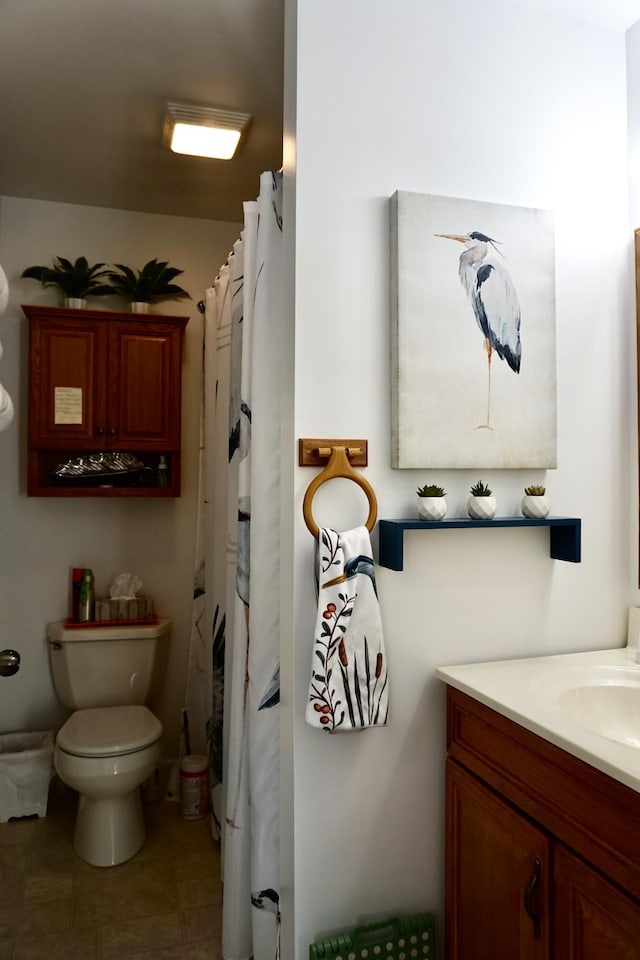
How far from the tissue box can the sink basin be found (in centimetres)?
194

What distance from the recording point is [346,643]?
4.77 ft

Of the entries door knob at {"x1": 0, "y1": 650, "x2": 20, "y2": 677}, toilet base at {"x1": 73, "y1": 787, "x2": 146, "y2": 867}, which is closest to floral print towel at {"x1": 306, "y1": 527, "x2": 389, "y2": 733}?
door knob at {"x1": 0, "y1": 650, "x2": 20, "y2": 677}

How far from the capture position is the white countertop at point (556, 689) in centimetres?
108

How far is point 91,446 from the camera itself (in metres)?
2.80

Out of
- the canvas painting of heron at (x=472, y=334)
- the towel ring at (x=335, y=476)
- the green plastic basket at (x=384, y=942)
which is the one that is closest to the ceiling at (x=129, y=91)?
the canvas painting of heron at (x=472, y=334)

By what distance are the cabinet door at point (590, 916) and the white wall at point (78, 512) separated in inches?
86.4

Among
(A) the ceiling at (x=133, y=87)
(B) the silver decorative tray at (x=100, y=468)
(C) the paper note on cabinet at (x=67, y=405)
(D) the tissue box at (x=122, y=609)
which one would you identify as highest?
(A) the ceiling at (x=133, y=87)

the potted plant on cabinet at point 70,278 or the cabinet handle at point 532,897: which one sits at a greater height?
the potted plant on cabinet at point 70,278

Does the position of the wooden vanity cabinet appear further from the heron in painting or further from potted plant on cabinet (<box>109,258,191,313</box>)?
potted plant on cabinet (<box>109,258,191,313</box>)

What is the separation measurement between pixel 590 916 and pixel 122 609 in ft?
7.16

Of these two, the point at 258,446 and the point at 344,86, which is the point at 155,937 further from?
the point at 344,86

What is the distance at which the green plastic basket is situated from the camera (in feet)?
4.85

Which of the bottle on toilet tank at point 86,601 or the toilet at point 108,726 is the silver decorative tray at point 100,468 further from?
the toilet at point 108,726

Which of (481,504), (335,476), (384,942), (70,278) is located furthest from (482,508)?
(70,278)
